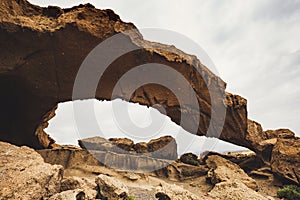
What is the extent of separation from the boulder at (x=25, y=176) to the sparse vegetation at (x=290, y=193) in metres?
Answer: 16.6

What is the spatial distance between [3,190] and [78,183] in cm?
296

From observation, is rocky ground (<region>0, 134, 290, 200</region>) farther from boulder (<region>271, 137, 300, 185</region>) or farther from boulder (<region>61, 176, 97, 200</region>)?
boulder (<region>271, 137, 300, 185</region>)

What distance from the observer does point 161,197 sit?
25.0 ft

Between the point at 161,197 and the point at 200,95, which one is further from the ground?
the point at 200,95

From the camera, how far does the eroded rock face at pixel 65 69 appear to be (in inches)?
526

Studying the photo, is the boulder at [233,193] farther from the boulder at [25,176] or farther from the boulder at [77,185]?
the boulder at [25,176]

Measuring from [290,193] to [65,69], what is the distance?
19309 mm

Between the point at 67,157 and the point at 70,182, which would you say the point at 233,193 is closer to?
the point at 70,182

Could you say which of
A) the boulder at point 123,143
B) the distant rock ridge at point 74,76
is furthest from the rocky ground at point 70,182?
the boulder at point 123,143

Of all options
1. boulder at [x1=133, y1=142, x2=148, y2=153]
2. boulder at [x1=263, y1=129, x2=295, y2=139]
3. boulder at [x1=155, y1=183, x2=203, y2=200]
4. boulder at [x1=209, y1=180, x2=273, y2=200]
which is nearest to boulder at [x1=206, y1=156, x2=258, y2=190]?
boulder at [x1=263, y1=129, x2=295, y2=139]

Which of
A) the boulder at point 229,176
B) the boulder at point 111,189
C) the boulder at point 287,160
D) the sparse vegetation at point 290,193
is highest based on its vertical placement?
the boulder at point 287,160

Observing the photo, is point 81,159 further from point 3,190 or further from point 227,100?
point 227,100

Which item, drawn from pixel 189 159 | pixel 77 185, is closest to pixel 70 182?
pixel 77 185

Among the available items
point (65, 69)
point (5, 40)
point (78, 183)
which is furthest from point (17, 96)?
point (78, 183)
